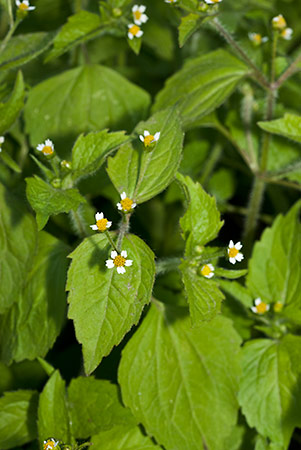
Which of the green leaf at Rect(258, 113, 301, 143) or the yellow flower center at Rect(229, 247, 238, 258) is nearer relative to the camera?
the yellow flower center at Rect(229, 247, 238, 258)

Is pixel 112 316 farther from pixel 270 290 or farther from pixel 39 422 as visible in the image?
pixel 270 290

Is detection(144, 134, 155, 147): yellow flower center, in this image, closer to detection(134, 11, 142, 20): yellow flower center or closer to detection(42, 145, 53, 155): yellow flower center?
detection(42, 145, 53, 155): yellow flower center

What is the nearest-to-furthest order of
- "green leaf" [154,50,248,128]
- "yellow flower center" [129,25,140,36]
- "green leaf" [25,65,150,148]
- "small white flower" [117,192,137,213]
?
"small white flower" [117,192,137,213]
"yellow flower center" [129,25,140,36]
"green leaf" [154,50,248,128]
"green leaf" [25,65,150,148]

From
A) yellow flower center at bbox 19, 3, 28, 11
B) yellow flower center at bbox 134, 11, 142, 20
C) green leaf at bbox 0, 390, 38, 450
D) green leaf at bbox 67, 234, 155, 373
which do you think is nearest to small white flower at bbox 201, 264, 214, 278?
green leaf at bbox 67, 234, 155, 373

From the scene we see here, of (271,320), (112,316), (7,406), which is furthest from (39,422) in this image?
(271,320)

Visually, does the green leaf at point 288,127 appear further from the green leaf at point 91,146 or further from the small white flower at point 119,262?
the small white flower at point 119,262

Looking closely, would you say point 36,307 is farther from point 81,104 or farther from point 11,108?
point 81,104

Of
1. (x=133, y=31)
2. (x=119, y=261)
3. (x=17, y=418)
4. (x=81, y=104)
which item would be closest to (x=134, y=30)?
(x=133, y=31)
